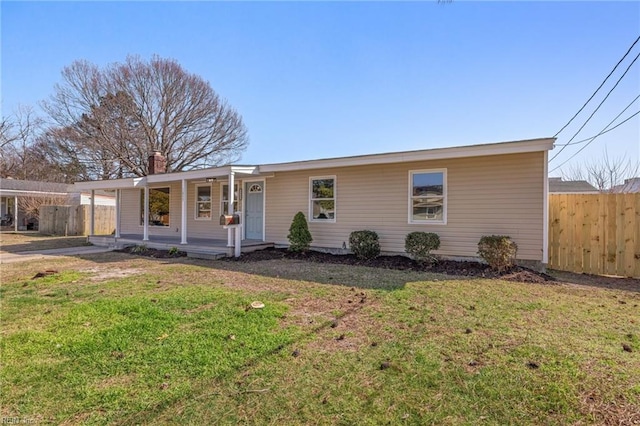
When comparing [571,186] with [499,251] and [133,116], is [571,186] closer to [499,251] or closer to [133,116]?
[499,251]

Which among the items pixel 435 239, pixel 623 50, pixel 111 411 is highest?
pixel 623 50

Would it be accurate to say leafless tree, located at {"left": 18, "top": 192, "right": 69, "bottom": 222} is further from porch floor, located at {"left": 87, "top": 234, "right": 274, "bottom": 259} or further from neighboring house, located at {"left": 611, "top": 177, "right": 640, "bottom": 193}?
neighboring house, located at {"left": 611, "top": 177, "right": 640, "bottom": 193}

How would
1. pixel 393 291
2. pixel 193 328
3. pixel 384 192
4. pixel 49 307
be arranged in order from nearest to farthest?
pixel 193 328
pixel 49 307
pixel 393 291
pixel 384 192

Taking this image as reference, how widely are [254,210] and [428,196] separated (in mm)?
6018

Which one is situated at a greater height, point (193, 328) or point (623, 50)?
point (623, 50)

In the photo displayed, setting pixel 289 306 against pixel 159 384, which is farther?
pixel 289 306

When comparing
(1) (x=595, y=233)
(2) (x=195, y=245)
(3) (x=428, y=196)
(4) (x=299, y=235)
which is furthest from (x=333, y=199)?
(1) (x=595, y=233)

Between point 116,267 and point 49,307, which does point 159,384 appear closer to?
point 49,307

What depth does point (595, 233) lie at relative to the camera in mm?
7480

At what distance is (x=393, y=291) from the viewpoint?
548 centimetres

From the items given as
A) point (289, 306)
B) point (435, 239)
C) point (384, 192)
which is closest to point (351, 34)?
point (384, 192)

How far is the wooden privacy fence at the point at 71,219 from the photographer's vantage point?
18047 millimetres

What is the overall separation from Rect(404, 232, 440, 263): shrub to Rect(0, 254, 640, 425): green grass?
2621 millimetres

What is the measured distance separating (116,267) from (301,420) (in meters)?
7.62
